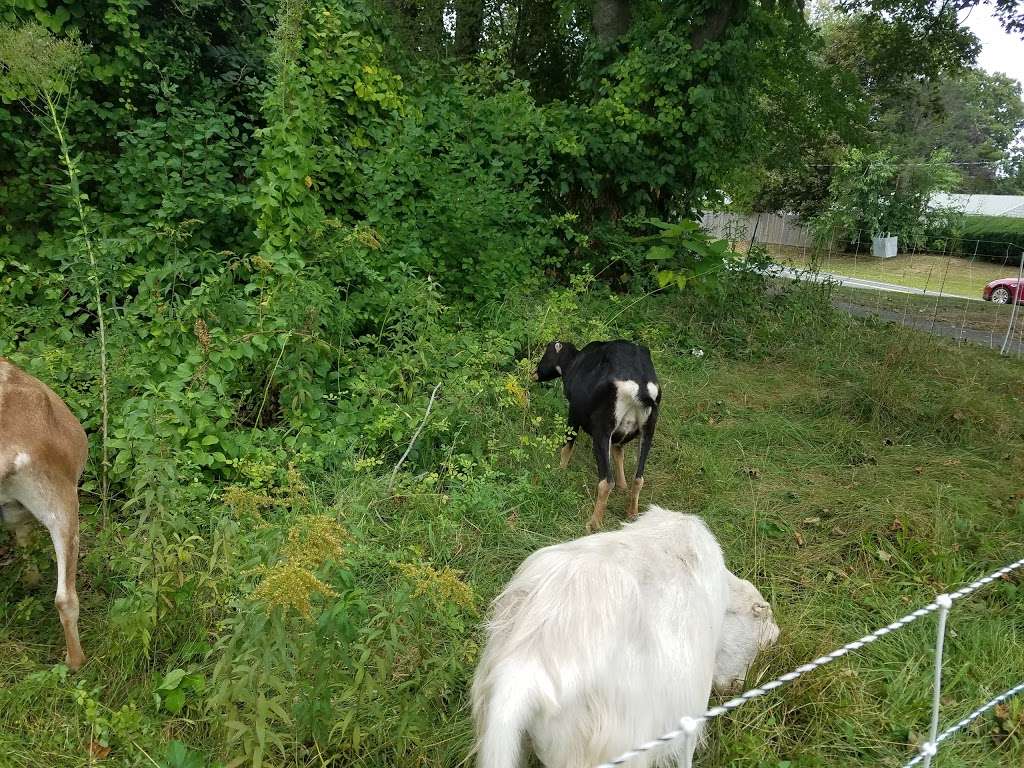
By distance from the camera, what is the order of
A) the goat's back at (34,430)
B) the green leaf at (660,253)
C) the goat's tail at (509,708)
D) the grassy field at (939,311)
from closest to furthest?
the goat's tail at (509,708) → the goat's back at (34,430) → the green leaf at (660,253) → the grassy field at (939,311)

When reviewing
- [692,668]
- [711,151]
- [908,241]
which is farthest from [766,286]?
[692,668]

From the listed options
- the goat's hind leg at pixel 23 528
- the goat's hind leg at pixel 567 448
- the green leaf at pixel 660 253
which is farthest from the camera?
the green leaf at pixel 660 253

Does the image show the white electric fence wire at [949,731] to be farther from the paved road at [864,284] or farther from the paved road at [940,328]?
the paved road at [864,284]

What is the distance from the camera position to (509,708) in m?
1.94

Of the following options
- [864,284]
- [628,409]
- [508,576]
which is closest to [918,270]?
[864,284]

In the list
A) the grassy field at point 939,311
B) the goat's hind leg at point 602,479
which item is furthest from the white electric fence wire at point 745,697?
the grassy field at point 939,311

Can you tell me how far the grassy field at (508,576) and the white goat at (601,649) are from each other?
1.26 feet

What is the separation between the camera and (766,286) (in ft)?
31.7

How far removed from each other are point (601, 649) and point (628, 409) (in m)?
2.55

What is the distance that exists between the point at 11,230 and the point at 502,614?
5695mm

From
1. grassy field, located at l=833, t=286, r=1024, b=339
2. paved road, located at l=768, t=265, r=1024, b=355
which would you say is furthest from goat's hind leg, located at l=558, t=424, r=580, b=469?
grassy field, located at l=833, t=286, r=1024, b=339

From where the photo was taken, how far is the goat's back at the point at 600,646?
6.73 feet

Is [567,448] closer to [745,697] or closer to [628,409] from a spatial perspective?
[628,409]

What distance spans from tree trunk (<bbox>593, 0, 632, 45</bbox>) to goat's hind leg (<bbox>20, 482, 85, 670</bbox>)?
28.8ft
